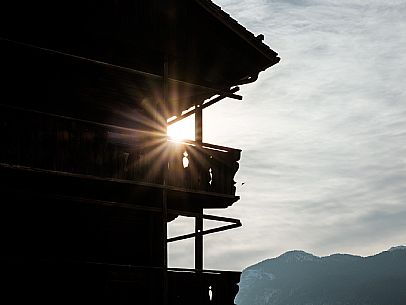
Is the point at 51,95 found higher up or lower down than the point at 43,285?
higher up

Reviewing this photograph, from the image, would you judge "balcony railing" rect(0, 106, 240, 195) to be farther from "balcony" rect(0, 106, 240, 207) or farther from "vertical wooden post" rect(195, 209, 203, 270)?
"vertical wooden post" rect(195, 209, 203, 270)

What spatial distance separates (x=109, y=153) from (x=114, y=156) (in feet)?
0.56

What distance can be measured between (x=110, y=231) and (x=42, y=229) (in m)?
2.42

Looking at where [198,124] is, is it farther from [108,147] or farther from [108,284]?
[108,284]

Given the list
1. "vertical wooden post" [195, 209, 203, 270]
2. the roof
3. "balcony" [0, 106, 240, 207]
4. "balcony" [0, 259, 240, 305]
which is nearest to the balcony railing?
"balcony" [0, 106, 240, 207]

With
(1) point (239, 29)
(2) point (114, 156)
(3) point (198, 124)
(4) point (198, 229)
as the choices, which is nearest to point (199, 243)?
(4) point (198, 229)

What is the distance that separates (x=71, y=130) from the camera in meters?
19.0

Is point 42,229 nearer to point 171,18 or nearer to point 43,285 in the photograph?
point 43,285

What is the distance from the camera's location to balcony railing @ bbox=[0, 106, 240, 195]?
1795 centimetres

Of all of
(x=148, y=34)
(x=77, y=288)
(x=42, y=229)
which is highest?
(x=148, y=34)

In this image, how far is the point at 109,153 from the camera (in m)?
19.8

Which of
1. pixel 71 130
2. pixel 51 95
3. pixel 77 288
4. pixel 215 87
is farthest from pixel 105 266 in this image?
pixel 215 87

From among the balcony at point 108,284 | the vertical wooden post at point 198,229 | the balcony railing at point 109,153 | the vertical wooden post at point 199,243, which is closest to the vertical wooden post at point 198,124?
the vertical wooden post at point 198,229

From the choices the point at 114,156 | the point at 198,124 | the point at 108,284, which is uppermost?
the point at 198,124
